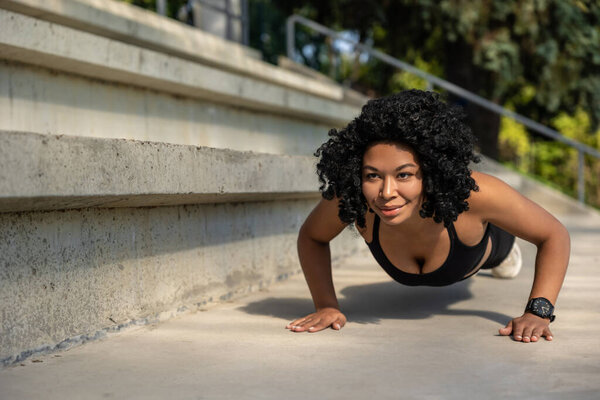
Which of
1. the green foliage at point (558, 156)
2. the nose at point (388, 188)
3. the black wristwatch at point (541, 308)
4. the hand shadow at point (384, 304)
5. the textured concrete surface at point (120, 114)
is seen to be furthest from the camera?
the green foliage at point (558, 156)

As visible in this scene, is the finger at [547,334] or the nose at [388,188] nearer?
the nose at [388,188]

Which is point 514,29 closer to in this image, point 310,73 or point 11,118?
point 310,73

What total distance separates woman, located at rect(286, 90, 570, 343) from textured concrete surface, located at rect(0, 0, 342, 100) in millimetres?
2268

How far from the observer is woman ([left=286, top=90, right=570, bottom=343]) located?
2490mm

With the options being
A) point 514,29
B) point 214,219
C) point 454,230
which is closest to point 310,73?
point 514,29

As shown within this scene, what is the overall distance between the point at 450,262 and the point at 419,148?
2.13ft

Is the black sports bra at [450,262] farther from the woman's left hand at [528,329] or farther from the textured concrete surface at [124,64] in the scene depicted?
the textured concrete surface at [124,64]

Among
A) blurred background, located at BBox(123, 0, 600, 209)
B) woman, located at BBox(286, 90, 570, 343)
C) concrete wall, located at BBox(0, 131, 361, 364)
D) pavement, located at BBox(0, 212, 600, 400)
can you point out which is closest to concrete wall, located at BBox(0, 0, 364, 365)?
concrete wall, located at BBox(0, 131, 361, 364)

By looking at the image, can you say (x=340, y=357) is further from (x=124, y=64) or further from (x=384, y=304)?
(x=124, y=64)

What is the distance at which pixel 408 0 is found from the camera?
9320 mm

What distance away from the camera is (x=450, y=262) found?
2912mm

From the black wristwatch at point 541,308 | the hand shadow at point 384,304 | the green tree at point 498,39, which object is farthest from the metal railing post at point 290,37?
the black wristwatch at point 541,308

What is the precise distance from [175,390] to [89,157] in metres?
0.83

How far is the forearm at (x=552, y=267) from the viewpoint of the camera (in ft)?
8.84
